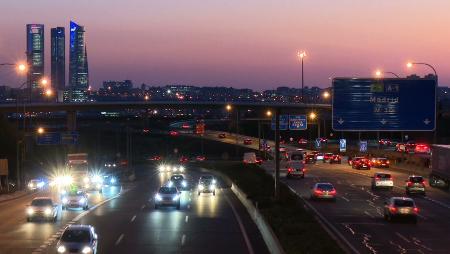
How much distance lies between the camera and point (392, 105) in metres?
41.4

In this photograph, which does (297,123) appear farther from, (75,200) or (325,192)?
(75,200)

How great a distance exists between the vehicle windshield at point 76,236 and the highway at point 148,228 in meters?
2.14

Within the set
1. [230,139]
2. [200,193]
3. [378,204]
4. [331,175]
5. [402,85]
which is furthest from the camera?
[230,139]

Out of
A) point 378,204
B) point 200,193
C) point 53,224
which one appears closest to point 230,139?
point 200,193

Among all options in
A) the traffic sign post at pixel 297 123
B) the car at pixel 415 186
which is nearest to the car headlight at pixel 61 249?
the car at pixel 415 186

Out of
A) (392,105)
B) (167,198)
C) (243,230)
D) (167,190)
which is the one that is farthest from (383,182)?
(243,230)

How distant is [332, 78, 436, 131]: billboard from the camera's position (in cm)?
4144

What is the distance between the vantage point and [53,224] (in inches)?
1430

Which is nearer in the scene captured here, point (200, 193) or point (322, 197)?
point (322, 197)

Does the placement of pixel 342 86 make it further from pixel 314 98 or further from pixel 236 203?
pixel 314 98

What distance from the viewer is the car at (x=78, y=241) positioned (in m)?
23.5

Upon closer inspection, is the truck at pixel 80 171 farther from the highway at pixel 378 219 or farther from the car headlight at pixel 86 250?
the car headlight at pixel 86 250

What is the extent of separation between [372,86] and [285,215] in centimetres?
1114

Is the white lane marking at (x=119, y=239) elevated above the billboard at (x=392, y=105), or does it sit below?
below
